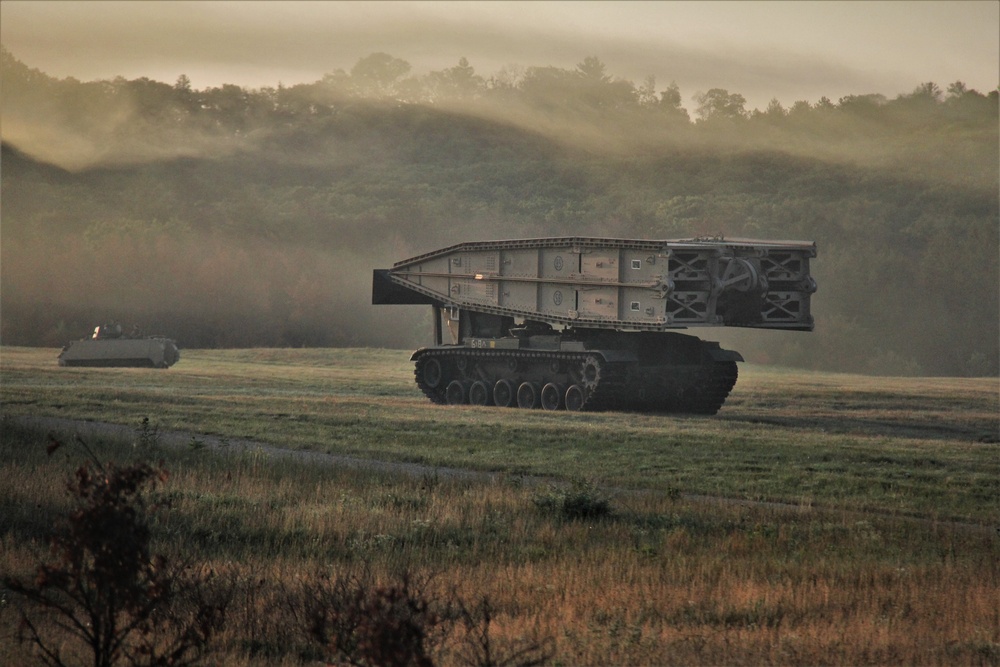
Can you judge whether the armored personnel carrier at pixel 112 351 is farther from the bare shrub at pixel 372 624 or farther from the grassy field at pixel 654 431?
the bare shrub at pixel 372 624

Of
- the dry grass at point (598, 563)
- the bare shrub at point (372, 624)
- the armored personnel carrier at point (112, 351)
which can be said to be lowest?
the dry grass at point (598, 563)

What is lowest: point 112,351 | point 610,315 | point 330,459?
point 330,459

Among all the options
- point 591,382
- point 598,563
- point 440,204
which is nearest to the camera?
point 598,563

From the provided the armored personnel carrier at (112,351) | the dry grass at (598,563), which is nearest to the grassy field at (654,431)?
the dry grass at (598,563)

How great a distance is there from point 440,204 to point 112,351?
6132 centimetres

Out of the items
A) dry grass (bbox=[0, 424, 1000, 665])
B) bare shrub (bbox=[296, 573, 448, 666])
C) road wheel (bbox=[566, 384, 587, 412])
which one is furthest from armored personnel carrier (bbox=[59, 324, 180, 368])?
bare shrub (bbox=[296, 573, 448, 666])

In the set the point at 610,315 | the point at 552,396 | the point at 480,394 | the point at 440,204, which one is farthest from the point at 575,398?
the point at 440,204

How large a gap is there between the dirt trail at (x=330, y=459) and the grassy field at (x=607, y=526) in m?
0.21

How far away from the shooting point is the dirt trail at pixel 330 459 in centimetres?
1623

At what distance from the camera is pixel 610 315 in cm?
2983

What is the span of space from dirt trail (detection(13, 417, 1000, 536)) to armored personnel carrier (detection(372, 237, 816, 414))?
970 cm

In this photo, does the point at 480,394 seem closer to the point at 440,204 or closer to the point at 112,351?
the point at 112,351

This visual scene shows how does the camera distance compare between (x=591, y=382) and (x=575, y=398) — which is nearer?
(x=591, y=382)

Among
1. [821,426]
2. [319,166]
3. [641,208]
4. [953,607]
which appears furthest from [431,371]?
[319,166]
